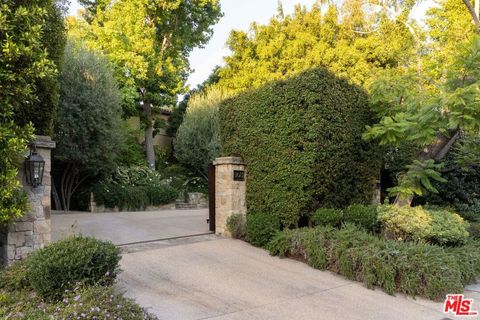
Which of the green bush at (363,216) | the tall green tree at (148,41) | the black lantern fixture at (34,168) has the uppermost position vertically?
the tall green tree at (148,41)

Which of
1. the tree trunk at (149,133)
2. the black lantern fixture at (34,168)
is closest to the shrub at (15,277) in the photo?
the black lantern fixture at (34,168)

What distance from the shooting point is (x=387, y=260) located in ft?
16.5

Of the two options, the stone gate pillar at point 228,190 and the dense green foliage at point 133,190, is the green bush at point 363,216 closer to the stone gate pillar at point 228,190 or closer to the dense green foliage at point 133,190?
the stone gate pillar at point 228,190

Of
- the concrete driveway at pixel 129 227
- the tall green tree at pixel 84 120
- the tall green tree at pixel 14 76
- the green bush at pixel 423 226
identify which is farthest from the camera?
the tall green tree at pixel 84 120

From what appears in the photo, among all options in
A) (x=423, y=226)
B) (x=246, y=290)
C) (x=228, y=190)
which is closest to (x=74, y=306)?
(x=246, y=290)

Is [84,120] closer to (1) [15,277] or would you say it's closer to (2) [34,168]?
(2) [34,168]

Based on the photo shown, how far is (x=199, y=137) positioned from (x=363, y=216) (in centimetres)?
1063

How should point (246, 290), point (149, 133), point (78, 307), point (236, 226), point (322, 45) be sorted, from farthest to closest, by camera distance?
point (322, 45) < point (149, 133) < point (236, 226) < point (246, 290) < point (78, 307)

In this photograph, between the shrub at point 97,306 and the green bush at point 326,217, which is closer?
the shrub at point 97,306

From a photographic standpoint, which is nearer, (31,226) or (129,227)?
(31,226)

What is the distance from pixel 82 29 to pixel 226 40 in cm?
750

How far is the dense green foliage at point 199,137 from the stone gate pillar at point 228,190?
796 centimetres

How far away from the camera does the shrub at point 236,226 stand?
7.43 metres

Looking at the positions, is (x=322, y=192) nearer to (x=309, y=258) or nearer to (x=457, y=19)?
(x=309, y=258)
